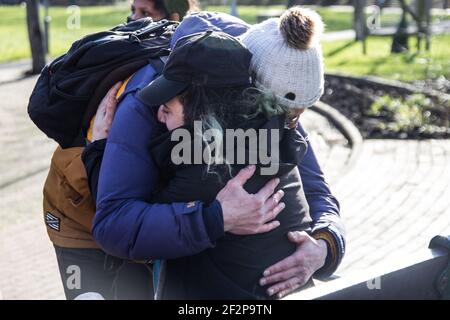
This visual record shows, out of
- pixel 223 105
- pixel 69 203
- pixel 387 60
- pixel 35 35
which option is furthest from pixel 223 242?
pixel 35 35

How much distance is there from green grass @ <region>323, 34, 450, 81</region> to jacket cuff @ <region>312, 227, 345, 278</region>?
12.4 metres

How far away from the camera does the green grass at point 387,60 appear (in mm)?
15758

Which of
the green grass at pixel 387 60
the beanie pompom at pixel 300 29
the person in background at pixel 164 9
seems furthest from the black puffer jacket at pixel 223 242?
the green grass at pixel 387 60

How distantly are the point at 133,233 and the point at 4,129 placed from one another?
32.5 feet

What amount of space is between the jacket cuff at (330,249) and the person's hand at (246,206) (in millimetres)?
314

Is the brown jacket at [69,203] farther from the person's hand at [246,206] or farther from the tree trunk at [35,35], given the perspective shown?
the tree trunk at [35,35]

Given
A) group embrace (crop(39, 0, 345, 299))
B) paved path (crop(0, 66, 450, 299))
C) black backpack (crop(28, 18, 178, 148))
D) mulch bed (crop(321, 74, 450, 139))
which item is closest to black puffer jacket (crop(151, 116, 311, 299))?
group embrace (crop(39, 0, 345, 299))

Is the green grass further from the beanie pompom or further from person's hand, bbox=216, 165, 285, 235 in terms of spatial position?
person's hand, bbox=216, 165, 285, 235

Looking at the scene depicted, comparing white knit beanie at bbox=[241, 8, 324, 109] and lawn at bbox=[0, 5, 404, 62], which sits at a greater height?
Answer: white knit beanie at bbox=[241, 8, 324, 109]

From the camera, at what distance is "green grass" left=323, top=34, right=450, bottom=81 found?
15.8m

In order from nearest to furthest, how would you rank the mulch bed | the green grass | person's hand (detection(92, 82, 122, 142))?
person's hand (detection(92, 82, 122, 142)) → the mulch bed → the green grass

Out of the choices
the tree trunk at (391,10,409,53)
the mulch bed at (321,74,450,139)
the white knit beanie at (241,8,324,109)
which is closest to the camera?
the white knit beanie at (241,8,324,109)

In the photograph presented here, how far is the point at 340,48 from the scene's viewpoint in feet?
72.1

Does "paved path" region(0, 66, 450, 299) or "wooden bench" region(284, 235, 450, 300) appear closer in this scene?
"wooden bench" region(284, 235, 450, 300)
